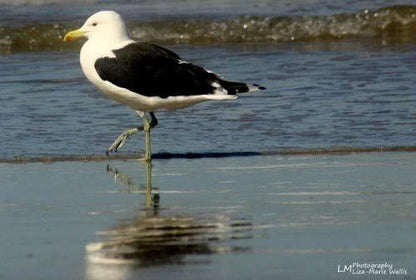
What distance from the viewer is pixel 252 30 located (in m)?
16.2

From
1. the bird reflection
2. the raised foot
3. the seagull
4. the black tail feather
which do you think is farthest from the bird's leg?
the bird reflection

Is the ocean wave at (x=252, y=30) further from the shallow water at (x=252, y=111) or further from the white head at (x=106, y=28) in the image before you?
the white head at (x=106, y=28)

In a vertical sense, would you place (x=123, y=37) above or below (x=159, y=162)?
above

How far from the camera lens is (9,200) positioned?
272 inches

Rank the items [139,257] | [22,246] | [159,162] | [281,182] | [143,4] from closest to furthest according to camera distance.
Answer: [139,257]
[22,246]
[281,182]
[159,162]
[143,4]

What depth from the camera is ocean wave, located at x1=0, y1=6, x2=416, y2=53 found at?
1588 centimetres

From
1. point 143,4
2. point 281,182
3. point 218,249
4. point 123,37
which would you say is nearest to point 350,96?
point 123,37

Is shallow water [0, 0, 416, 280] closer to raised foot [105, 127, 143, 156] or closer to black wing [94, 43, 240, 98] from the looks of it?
raised foot [105, 127, 143, 156]

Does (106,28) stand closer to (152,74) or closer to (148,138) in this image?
(152,74)

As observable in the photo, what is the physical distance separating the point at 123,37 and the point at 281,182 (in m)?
2.29

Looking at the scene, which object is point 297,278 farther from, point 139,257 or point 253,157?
point 253,157

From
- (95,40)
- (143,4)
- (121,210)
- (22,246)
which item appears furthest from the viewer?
(143,4)

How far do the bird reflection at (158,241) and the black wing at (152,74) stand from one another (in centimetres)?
230

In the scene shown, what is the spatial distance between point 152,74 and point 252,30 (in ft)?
24.6
